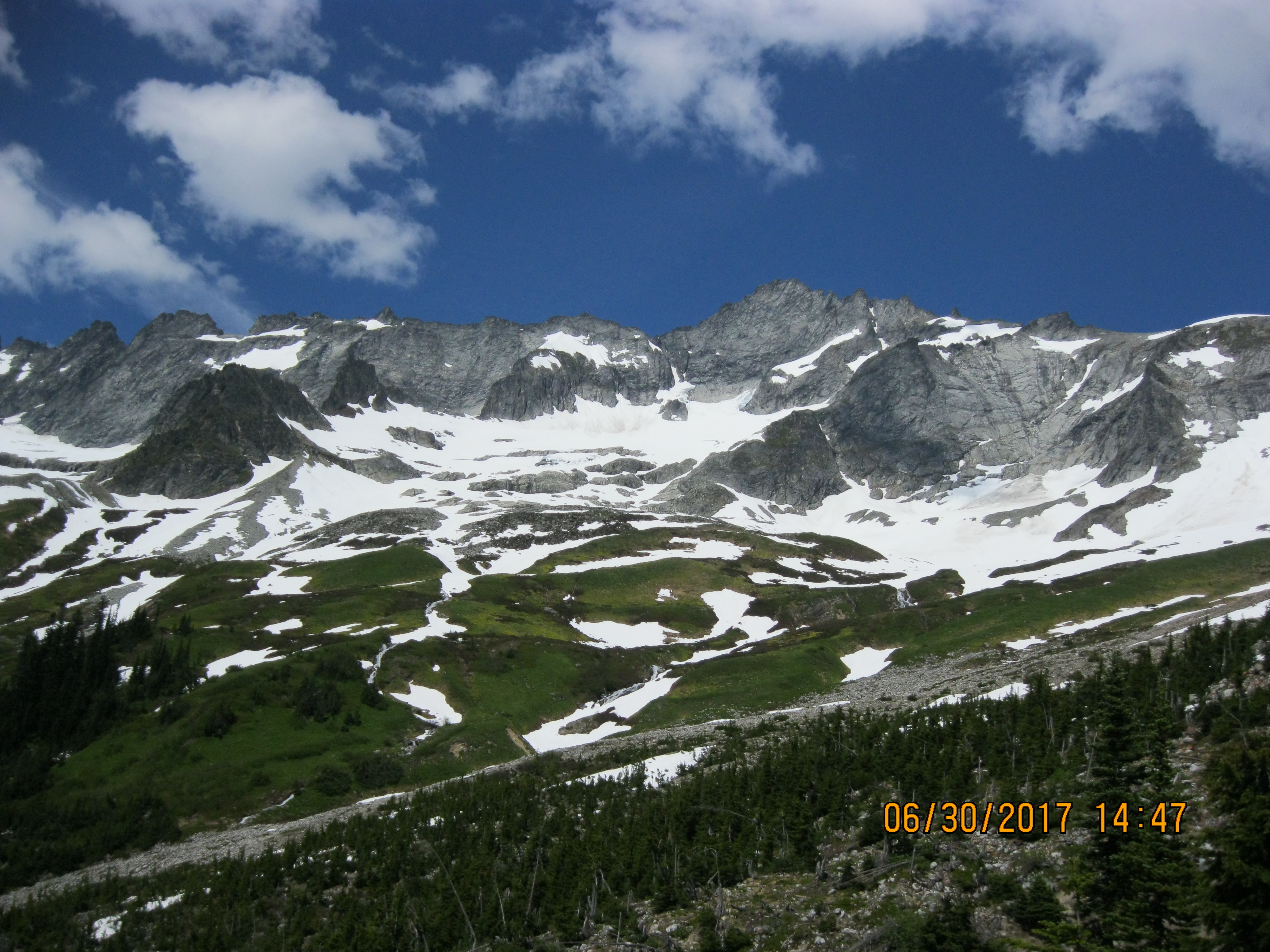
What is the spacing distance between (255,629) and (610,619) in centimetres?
4730

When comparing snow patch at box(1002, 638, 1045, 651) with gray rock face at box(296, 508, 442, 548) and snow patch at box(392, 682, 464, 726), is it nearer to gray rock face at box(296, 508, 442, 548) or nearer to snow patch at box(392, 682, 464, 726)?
snow patch at box(392, 682, 464, 726)

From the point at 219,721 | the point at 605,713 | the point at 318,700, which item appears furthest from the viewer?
the point at 605,713

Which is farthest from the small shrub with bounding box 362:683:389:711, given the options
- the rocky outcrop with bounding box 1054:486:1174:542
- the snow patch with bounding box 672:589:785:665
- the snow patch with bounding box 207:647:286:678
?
the rocky outcrop with bounding box 1054:486:1174:542

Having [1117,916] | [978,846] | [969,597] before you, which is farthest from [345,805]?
[969,597]

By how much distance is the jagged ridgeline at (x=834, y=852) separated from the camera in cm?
2094

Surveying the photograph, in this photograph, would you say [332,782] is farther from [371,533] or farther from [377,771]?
[371,533]

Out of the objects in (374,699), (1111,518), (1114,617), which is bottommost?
(1114,617)

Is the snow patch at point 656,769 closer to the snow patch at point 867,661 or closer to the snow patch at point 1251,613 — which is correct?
the snow patch at point 867,661

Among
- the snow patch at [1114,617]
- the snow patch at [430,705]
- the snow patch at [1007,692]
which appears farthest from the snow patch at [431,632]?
the snow patch at [1114,617]

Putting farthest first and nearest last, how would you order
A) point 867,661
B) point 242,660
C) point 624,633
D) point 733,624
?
point 733,624, point 624,633, point 867,661, point 242,660

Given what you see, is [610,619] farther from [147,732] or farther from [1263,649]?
[1263,649]

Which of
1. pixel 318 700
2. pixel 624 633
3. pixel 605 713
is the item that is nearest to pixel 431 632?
pixel 318 700

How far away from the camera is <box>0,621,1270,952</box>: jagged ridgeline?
2094 centimetres

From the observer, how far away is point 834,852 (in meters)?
33.0
